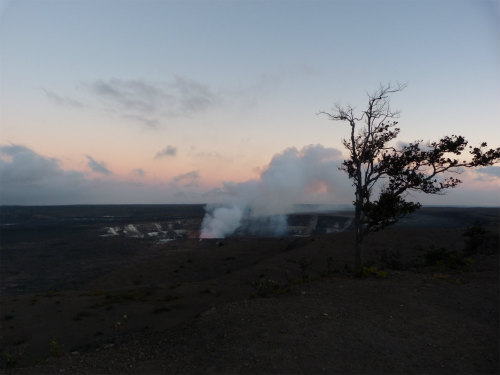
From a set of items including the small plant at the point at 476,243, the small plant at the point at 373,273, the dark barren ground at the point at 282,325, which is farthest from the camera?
the small plant at the point at 476,243

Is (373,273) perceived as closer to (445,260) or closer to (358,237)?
(358,237)

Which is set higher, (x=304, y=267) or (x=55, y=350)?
(x=304, y=267)

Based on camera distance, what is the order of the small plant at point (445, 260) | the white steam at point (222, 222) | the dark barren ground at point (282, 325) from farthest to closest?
the white steam at point (222, 222) < the small plant at point (445, 260) < the dark barren ground at point (282, 325)

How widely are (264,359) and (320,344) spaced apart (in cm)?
173

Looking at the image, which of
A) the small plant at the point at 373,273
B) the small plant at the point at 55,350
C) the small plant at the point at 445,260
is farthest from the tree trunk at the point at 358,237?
the small plant at the point at 55,350

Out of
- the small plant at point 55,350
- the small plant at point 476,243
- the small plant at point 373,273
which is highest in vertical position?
the small plant at point 476,243

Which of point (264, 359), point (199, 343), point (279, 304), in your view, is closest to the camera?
point (264, 359)

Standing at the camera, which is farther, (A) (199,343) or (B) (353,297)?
(B) (353,297)

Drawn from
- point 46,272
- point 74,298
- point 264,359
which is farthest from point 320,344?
point 46,272

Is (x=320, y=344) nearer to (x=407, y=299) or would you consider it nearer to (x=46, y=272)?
(x=407, y=299)

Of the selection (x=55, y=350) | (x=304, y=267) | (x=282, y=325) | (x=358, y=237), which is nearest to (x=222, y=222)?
(x=304, y=267)

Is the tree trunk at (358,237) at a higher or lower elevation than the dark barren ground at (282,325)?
higher

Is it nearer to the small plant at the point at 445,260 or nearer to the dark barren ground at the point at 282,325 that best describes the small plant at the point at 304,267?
the dark barren ground at the point at 282,325

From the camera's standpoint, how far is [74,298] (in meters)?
24.0
